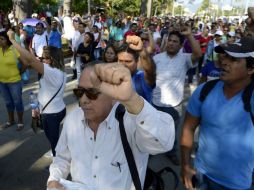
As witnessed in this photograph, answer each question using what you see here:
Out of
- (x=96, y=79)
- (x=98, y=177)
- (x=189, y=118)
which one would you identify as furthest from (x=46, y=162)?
(x=96, y=79)

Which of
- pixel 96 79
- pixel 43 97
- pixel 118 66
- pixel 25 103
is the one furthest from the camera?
pixel 25 103

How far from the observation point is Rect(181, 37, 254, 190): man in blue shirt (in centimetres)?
254

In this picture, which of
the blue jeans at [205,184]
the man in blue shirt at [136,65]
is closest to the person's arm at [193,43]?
the man in blue shirt at [136,65]

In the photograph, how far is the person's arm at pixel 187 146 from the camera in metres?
2.87

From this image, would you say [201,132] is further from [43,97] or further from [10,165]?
[10,165]

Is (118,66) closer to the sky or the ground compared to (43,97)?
closer to the sky

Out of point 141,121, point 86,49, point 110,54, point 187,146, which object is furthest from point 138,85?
point 86,49

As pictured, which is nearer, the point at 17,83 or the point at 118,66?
the point at 118,66

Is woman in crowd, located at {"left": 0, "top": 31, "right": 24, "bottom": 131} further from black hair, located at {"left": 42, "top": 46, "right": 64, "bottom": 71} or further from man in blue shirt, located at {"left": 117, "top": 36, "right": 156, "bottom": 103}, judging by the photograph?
man in blue shirt, located at {"left": 117, "top": 36, "right": 156, "bottom": 103}

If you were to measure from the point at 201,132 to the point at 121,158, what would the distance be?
1091mm

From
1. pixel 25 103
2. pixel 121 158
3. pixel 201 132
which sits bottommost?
A: pixel 25 103

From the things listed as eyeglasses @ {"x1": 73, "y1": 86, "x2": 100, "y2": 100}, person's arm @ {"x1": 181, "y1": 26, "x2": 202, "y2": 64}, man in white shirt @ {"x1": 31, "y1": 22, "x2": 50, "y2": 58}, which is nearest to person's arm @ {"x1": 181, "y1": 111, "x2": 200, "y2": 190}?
eyeglasses @ {"x1": 73, "y1": 86, "x2": 100, "y2": 100}

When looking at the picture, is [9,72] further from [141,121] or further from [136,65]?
[141,121]

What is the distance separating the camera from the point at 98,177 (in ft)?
6.52
